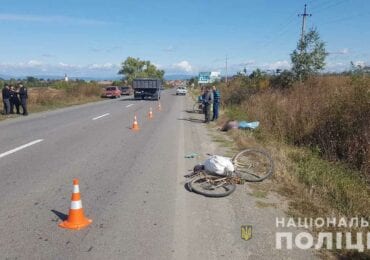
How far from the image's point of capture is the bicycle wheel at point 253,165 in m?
7.45

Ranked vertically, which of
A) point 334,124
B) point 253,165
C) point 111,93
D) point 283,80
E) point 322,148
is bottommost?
point 111,93

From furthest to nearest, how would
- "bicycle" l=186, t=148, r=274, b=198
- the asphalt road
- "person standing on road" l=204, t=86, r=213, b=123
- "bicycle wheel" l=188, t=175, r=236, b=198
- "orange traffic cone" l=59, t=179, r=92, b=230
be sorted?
1. "person standing on road" l=204, t=86, r=213, b=123
2. "bicycle" l=186, t=148, r=274, b=198
3. "bicycle wheel" l=188, t=175, r=236, b=198
4. "orange traffic cone" l=59, t=179, r=92, b=230
5. the asphalt road

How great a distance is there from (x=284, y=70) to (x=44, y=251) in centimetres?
2388

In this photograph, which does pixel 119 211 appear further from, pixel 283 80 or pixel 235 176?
pixel 283 80

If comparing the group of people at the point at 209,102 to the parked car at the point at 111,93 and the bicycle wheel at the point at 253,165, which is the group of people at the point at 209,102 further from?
the parked car at the point at 111,93

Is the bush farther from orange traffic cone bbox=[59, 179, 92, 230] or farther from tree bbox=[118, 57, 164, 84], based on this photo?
tree bbox=[118, 57, 164, 84]

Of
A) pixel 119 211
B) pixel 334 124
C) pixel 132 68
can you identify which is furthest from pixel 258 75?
pixel 132 68

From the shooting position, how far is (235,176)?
709 cm

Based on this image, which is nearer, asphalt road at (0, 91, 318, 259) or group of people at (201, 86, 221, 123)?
asphalt road at (0, 91, 318, 259)

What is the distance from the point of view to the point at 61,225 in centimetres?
482

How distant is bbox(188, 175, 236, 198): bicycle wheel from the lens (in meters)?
6.29

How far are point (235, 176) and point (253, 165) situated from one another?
48.6 inches

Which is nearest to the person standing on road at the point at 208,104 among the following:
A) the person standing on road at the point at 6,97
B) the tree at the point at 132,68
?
the person standing on road at the point at 6,97

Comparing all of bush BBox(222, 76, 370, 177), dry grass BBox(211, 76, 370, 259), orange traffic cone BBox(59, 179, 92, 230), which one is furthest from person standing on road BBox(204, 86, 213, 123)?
orange traffic cone BBox(59, 179, 92, 230)
